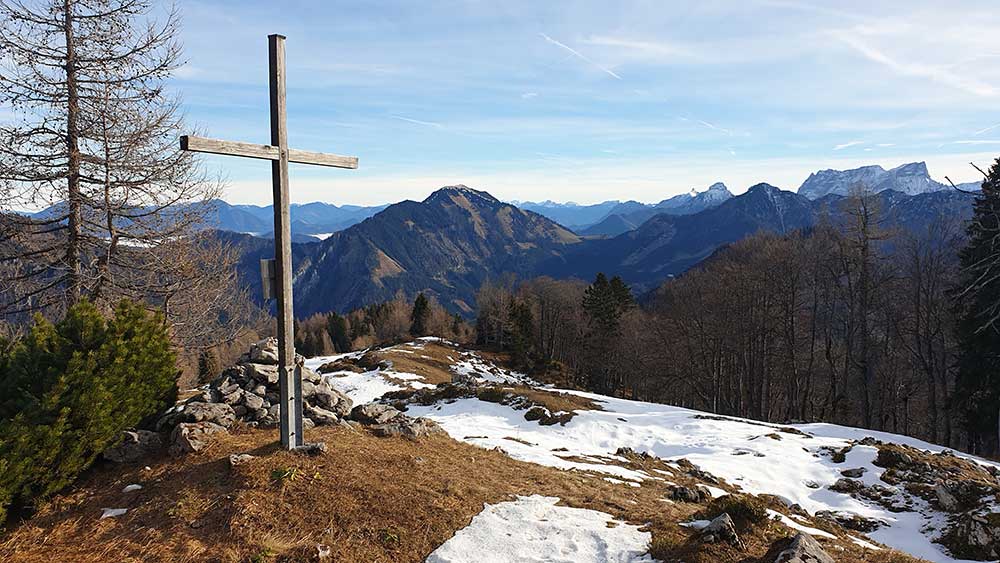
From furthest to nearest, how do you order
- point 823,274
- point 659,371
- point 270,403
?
point 659,371
point 823,274
point 270,403

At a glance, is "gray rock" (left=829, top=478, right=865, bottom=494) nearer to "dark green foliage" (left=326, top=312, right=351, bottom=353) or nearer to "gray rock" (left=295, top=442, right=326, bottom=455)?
Answer: "gray rock" (left=295, top=442, right=326, bottom=455)

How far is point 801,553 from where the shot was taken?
5395 mm

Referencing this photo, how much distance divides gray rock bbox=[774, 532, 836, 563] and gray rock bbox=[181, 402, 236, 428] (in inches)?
324

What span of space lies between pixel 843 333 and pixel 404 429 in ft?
131

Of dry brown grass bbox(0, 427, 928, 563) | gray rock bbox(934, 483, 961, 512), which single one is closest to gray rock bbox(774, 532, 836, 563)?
dry brown grass bbox(0, 427, 928, 563)

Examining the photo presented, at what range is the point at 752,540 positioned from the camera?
6.37m

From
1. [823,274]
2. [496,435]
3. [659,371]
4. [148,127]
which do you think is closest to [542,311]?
[659,371]

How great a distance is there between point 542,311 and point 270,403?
67.5 m

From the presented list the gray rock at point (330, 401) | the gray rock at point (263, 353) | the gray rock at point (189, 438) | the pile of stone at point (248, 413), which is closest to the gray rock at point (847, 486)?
the pile of stone at point (248, 413)

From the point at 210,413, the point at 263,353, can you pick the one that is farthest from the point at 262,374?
the point at 210,413

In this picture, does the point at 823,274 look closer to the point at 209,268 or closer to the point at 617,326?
the point at 617,326

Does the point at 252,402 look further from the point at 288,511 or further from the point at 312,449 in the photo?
the point at 288,511

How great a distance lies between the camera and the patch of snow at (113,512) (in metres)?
6.48

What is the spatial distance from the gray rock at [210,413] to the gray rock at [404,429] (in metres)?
2.48
